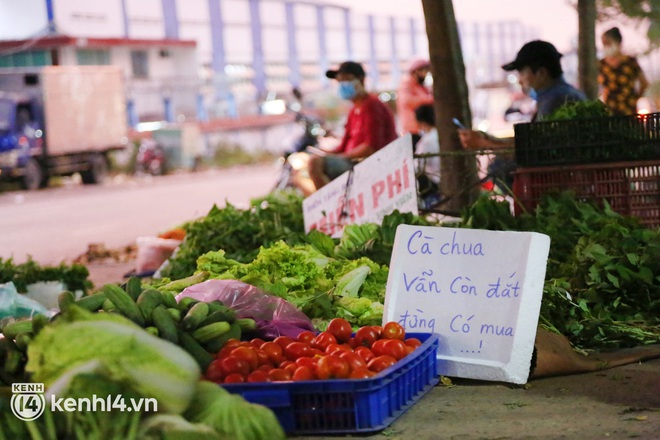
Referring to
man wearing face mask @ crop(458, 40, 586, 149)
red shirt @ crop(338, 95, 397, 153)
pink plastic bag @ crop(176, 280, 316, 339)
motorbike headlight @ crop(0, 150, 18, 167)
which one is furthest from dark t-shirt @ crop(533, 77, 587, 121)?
motorbike headlight @ crop(0, 150, 18, 167)

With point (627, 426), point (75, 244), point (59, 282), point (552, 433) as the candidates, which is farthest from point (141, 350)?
point (75, 244)

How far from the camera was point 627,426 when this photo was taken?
177 inches

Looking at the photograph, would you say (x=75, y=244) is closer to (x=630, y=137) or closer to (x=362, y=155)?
(x=362, y=155)

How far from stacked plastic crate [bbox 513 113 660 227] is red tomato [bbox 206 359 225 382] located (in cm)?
327

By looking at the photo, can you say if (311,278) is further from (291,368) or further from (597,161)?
(597,161)

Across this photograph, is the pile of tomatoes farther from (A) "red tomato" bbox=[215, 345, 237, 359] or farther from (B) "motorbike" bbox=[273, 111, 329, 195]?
(B) "motorbike" bbox=[273, 111, 329, 195]

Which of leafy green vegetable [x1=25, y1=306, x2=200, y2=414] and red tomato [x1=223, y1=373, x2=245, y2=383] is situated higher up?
leafy green vegetable [x1=25, y1=306, x2=200, y2=414]

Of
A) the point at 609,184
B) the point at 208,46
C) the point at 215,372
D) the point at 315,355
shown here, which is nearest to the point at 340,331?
the point at 315,355

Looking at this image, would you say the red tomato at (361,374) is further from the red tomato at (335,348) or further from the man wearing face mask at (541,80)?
the man wearing face mask at (541,80)

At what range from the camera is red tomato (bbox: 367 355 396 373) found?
4.63 metres

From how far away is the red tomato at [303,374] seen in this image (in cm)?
451

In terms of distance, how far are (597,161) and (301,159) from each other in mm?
6450

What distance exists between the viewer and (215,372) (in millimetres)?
4562

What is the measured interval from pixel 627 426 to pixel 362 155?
20.7 ft
